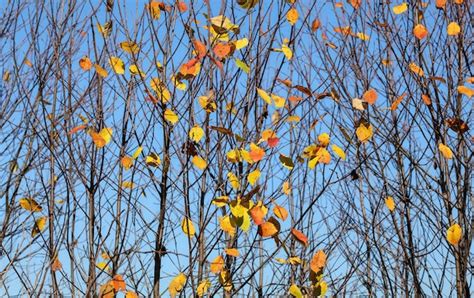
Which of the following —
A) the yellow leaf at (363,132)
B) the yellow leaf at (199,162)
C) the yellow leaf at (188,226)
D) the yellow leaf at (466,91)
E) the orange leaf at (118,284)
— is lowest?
the orange leaf at (118,284)

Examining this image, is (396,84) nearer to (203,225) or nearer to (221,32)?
(221,32)

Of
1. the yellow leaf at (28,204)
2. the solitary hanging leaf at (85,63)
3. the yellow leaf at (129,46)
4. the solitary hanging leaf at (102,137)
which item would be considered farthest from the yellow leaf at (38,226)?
the yellow leaf at (129,46)

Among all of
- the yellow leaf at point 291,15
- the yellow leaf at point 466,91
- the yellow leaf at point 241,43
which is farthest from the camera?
the yellow leaf at point 466,91

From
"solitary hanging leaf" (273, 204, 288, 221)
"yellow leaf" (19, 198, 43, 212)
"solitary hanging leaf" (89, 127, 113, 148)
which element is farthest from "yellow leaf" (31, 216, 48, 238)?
"solitary hanging leaf" (273, 204, 288, 221)

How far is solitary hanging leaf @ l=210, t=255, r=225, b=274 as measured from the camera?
2715mm

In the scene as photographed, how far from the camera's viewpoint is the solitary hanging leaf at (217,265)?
271cm

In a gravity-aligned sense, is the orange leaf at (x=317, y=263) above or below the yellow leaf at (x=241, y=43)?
below

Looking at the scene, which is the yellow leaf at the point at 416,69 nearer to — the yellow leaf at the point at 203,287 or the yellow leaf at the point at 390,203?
the yellow leaf at the point at 390,203

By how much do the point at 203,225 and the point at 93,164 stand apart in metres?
0.66

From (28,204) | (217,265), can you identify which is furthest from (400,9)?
(28,204)

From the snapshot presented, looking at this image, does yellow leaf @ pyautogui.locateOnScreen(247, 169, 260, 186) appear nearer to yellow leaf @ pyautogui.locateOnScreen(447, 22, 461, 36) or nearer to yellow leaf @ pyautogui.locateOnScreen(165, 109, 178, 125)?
yellow leaf @ pyautogui.locateOnScreen(165, 109, 178, 125)

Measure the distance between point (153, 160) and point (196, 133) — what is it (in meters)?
0.26

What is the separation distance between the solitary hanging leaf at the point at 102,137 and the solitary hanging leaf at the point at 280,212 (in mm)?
843

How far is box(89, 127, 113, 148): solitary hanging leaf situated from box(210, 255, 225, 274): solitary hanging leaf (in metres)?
0.73
